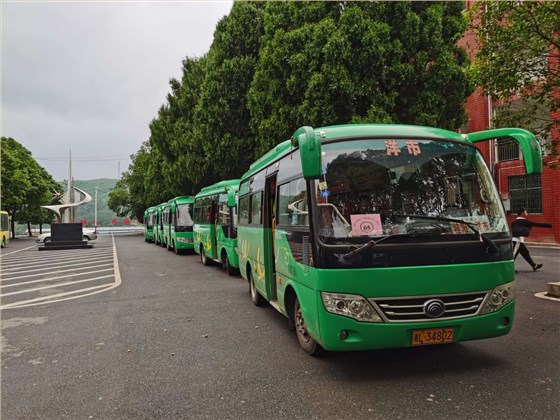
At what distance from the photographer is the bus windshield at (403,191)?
3969 millimetres

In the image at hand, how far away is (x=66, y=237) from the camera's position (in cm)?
2572

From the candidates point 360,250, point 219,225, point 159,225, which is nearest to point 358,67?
point 219,225

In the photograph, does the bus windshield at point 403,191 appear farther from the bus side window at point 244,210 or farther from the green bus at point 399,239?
Answer: the bus side window at point 244,210

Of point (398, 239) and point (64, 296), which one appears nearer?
point (398, 239)

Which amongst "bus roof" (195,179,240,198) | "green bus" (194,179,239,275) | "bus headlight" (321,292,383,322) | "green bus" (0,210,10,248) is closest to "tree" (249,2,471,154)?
"bus roof" (195,179,240,198)

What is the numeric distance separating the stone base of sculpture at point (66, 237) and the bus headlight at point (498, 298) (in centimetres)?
2585

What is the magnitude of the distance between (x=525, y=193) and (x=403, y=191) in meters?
18.8

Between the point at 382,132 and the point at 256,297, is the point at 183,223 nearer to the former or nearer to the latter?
the point at 256,297

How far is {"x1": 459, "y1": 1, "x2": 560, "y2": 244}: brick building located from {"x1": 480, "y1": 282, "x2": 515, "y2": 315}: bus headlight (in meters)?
15.6

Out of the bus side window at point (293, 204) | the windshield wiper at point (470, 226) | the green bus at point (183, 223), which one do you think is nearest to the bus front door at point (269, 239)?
the bus side window at point (293, 204)

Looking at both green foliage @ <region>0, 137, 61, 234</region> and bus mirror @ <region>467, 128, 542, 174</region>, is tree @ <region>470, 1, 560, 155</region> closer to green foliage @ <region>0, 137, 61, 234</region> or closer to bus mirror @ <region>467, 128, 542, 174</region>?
bus mirror @ <region>467, 128, 542, 174</region>

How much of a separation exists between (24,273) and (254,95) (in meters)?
9.50

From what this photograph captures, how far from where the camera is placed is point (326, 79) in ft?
39.8

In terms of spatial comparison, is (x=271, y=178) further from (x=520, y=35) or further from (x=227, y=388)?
(x=520, y=35)
